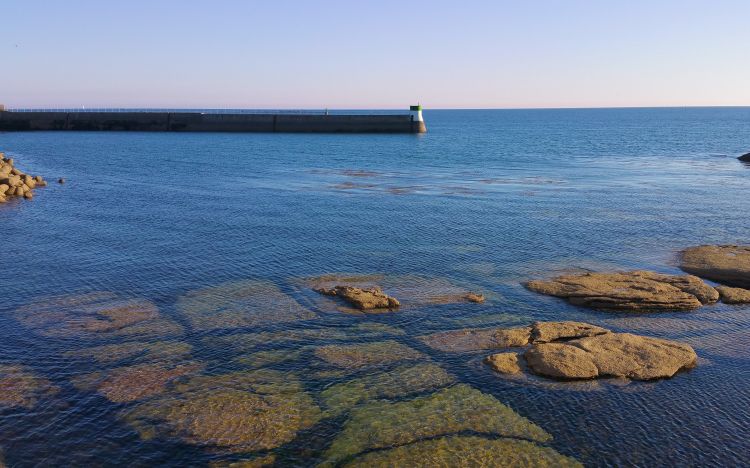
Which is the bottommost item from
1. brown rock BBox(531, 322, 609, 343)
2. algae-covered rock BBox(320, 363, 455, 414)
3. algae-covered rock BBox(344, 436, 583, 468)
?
algae-covered rock BBox(344, 436, 583, 468)

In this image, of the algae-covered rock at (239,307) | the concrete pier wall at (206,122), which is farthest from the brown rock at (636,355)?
the concrete pier wall at (206,122)

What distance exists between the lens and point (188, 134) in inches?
4766

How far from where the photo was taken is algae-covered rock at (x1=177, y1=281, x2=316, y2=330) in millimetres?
18891

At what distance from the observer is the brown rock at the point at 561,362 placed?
50.4ft

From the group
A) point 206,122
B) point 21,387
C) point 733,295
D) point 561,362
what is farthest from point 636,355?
point 206,122

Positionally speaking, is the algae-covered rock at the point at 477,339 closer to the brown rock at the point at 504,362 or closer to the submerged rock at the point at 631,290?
the brown rock at the point at 504,362

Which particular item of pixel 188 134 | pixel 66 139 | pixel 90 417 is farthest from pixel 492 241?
pixel 188 134

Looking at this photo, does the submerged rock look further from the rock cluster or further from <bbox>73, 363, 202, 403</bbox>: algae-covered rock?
the rock cluster

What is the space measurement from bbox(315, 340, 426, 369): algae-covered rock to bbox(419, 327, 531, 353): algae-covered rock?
87 centimetres

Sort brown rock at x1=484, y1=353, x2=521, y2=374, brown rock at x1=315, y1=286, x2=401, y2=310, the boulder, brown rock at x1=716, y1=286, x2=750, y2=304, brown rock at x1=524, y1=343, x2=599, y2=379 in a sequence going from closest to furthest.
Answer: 1. brown rock at x1=524, y1=343, x2=599, y2=379
2. brown rock at x1=484, y1=353, x2=521, y2=374
3. brown rock at x1=315, y1=286, x2=401, y2=310
4. brown rock at x1=716, y1=286, x2=750, y2=304
5. the boulder

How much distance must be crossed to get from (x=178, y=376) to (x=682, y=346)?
1292cm

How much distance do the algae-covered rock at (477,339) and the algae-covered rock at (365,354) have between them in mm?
874

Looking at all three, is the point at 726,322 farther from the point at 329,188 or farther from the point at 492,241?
the point at 329,188

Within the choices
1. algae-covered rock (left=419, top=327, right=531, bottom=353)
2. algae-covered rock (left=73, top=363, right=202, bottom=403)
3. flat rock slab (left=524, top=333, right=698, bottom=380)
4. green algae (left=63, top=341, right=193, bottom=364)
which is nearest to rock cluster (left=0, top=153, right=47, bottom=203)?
green algae (left=63, top=341, right=193, bottom=364)
